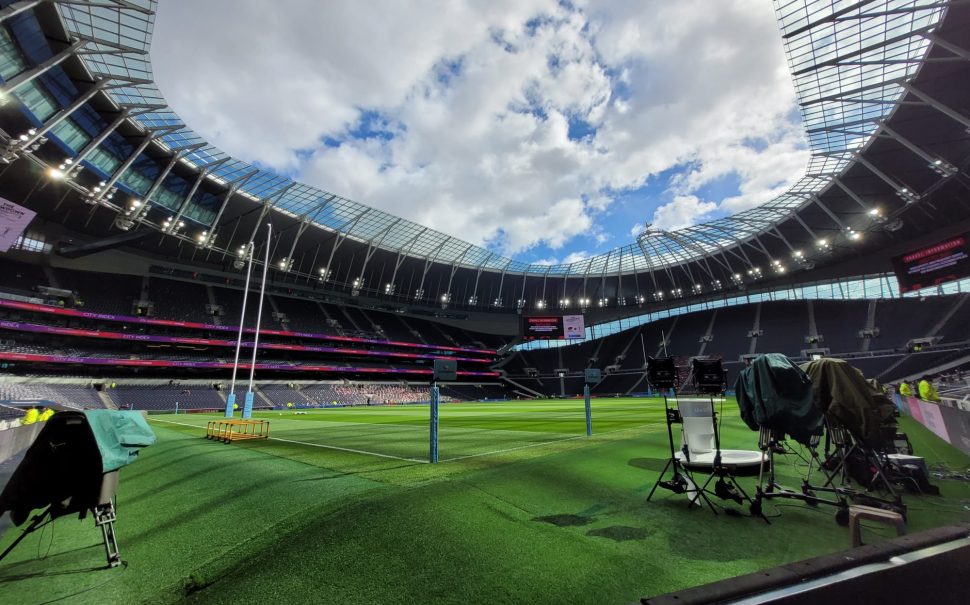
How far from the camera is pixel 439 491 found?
6289mm

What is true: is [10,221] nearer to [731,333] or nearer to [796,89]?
[796,89]

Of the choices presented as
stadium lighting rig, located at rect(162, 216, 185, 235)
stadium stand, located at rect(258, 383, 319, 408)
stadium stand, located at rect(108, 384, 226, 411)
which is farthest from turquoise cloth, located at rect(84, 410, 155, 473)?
stadium stand, located at rect(258, 383, 319, 408)

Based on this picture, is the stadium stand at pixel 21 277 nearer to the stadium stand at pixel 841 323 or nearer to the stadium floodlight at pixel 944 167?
the stadium floodlight at pixel 944 167

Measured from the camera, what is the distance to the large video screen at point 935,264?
38.3 metres

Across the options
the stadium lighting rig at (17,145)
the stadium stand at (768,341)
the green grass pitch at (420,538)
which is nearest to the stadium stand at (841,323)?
the stadium stand at (768,341)

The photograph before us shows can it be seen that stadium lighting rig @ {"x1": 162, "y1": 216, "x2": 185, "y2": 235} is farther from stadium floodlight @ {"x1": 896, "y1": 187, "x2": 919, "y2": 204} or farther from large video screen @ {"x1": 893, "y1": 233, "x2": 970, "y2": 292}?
large video screen @ {"x1": 893, "y1": 233, "x2": 970, "y2": 292}

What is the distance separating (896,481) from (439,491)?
794 centimetres

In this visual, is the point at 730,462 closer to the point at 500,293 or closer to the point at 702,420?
the point at 702,420

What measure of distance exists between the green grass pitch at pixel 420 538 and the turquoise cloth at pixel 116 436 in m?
1.25

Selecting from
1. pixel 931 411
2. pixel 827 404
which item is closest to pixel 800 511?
pixel 827 404

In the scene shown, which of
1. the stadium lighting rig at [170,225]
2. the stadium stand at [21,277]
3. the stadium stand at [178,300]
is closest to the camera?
the stadium lighting rig at [170,225]

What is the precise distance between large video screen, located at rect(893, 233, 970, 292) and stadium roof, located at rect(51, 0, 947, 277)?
39.7 ft

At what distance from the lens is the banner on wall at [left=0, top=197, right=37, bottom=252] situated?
26844 mm

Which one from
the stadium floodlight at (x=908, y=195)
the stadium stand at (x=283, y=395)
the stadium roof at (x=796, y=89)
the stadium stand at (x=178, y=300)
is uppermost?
the stadium roof at (x=796, y=89)
